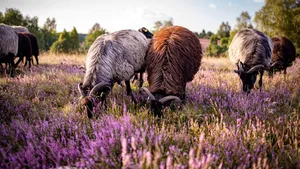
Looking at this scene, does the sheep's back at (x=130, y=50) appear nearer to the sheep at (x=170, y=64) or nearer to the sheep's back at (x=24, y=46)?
the sheep at (x=170, y=64)

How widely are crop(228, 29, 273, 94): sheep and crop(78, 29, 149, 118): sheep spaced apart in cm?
321

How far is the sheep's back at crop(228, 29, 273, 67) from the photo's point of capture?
21.7 feet

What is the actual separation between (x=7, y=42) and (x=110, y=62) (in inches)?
269

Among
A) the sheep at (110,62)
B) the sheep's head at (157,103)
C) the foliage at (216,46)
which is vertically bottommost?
the sheep's head at (157,103)

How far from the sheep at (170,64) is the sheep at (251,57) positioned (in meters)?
1.66

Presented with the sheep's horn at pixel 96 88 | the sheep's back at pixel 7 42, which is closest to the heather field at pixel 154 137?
the sheep's horn at pixel 96 88

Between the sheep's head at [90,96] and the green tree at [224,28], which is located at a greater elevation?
the green tree at [224,28]

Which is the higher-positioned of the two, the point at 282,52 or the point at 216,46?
the point at 216,46

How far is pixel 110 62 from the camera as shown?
4855 millimetres

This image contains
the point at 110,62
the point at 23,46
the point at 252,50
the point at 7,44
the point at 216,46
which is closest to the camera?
the point at 110,62

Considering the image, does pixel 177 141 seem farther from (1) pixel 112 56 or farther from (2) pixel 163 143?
(1) pixel 112 56

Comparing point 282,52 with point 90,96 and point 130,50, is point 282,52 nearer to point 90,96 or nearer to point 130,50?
point 130,50

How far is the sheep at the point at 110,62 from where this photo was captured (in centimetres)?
442

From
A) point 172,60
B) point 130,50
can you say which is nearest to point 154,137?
point 172,60
